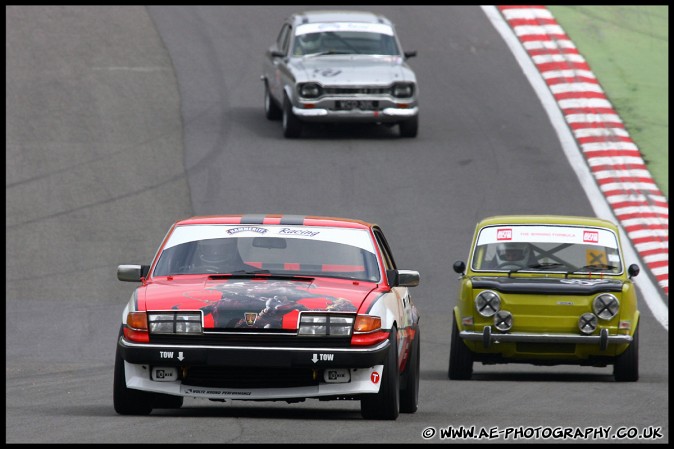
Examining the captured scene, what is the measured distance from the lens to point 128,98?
27156 millimetres

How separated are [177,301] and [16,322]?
7.97 m

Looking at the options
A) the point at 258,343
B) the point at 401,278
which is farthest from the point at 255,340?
the point at 401,278

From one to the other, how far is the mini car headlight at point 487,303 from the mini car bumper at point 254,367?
178 inches

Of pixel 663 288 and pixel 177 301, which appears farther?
pixel 663 288

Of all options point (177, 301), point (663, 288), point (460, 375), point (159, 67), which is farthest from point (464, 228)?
point (177, 301)

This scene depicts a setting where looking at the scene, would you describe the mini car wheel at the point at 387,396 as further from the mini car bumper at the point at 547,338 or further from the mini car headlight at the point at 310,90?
the mini car headlight at the point at 310,90

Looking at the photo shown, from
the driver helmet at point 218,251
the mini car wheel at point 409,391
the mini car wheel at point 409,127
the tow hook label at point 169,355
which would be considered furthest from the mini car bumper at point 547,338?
the mini car wheel at point 409,127

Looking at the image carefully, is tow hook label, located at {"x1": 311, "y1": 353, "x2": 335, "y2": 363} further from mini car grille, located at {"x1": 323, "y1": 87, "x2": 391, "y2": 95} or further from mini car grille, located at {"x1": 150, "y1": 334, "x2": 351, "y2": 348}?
mini car grille, located at {"x1": 323, "y1": 87, "x2": 391, "y2": 95}

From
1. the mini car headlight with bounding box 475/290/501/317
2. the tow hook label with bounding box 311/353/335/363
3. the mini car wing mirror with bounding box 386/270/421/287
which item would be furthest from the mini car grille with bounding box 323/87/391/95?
the tow hook label with bounding box 311/353/335/363

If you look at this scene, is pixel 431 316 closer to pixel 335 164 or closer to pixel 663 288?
pixel 663 288

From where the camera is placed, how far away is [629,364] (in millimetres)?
14344

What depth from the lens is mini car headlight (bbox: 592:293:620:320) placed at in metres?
14.4

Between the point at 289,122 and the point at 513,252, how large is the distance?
1058 centimetres

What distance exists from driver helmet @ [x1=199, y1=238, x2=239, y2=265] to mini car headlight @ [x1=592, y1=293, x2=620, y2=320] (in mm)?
4497
